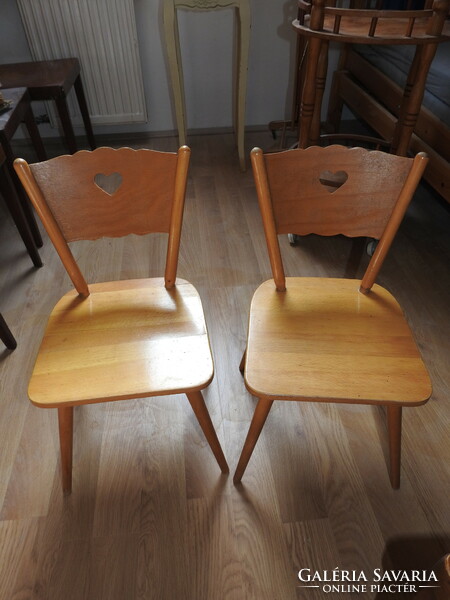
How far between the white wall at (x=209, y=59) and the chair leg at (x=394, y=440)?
2.31 meters

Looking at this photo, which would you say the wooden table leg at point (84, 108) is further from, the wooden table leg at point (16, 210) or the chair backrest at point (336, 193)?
the chair backrest at point (336, 193)

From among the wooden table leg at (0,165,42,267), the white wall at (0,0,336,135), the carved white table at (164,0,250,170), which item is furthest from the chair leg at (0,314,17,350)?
the white wall at (0,0,336,135)

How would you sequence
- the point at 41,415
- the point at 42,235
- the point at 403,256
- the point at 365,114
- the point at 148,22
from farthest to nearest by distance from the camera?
the point at 148,22 → the point at 365,114 → the point at 42,235 → the point at 403,256 → the point at 41,415

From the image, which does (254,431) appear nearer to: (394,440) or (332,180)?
(394,440)

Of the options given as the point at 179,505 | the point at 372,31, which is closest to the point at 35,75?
the point at 372,31

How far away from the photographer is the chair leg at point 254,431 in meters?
0.92

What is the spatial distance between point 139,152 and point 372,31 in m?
0.89

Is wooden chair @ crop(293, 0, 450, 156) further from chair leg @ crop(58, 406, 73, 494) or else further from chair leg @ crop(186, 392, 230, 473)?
chair leg @ crop(58, 406, 73, 494)

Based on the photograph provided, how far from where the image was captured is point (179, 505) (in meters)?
1.08

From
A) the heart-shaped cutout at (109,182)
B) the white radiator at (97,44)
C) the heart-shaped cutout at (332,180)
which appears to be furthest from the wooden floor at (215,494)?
the white radiator at (97,44)

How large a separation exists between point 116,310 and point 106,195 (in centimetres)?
27

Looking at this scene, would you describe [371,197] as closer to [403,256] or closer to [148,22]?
[403,256]

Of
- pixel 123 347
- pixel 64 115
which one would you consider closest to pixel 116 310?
pixel 123 347

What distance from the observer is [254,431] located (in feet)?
3.21
